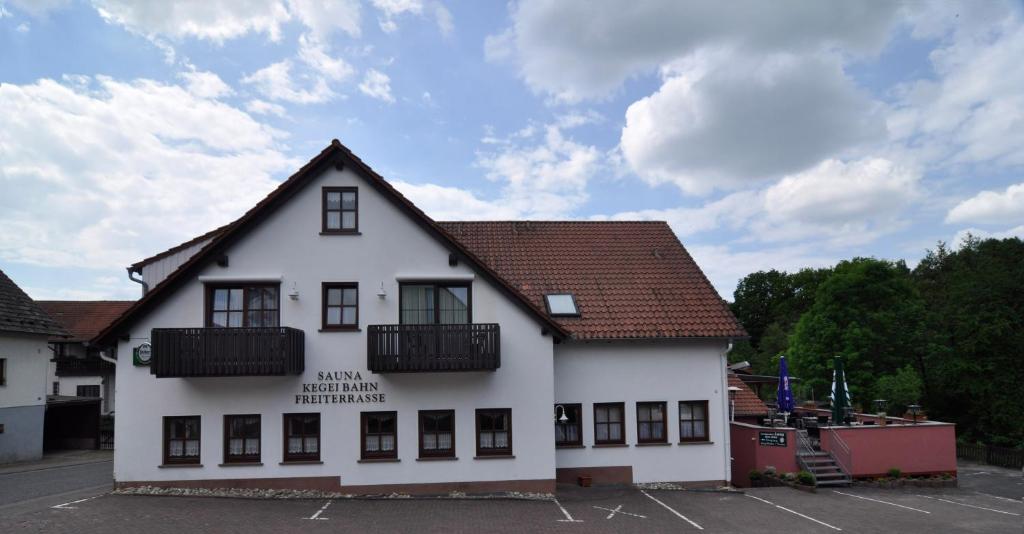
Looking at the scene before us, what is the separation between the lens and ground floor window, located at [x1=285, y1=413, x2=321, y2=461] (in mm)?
16562

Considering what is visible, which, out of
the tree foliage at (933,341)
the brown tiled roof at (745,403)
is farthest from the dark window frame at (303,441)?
the tree foliage at (933,341)

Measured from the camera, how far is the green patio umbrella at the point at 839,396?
21.0 m

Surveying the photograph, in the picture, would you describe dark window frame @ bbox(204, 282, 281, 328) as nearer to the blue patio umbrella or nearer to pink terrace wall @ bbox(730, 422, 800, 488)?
pink terrace wall @ bbox(730, 422, 800, 488)

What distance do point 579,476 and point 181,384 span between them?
10933mm

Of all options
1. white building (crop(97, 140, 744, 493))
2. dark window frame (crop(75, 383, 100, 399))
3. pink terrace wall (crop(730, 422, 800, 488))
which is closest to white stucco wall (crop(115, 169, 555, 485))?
white building (crop(97, 140, 744, 493))

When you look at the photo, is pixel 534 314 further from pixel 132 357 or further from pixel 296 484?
pixel 132 357

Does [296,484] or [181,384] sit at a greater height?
[181,384]

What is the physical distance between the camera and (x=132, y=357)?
16375 millimetres

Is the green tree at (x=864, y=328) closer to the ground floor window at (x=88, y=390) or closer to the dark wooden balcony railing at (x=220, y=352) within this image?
the dark wooden balcony railing at (x=220, y=352)

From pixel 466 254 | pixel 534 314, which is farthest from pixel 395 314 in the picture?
pixel 534 314

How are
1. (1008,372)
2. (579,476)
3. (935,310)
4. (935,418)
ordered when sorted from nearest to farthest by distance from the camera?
(579,476) → (1008,372) → (935,418) → (935,310)

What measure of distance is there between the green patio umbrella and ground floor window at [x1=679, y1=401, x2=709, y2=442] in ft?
17.4

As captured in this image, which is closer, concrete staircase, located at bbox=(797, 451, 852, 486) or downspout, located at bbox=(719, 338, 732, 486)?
downspout, located at bbox=(719, 338, 732, 486)

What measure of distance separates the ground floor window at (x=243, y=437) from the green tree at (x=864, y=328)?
33.0 meters
